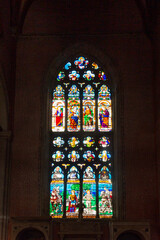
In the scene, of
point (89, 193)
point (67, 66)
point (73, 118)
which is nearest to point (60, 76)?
point (67, 66)

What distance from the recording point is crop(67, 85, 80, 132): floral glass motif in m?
15.5

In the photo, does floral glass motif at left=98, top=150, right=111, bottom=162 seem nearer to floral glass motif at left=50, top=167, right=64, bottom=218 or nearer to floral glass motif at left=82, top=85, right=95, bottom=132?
floral glass motif at left=82, top=85, right=95, bottom=132

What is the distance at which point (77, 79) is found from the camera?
16.0 metres

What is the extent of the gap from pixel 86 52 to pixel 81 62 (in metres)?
0.41

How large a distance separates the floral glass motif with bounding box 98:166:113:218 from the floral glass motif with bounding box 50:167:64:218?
4.12 feet

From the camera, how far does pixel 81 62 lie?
637 inches

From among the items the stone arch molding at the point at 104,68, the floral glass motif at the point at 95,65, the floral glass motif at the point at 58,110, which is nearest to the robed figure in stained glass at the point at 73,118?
the floral glass motif at the point at 58,110

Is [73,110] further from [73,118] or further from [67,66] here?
[67,66]

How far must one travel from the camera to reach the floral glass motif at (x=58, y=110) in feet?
50.9

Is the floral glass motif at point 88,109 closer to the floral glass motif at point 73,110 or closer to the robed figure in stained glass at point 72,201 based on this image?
the floral glass motif at point 73,110
